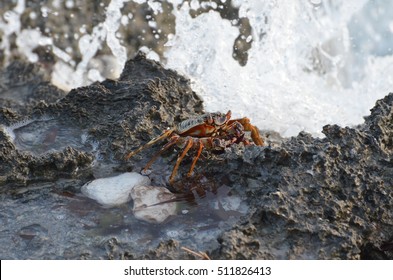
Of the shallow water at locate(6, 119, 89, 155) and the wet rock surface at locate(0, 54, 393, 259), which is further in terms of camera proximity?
the shallow water at locate(6, 119, 89, 155)

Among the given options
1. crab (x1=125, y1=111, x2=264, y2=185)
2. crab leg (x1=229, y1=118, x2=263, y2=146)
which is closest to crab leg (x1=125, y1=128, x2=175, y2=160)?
crab (x1=125, y1=111, x2=264, y2=185)

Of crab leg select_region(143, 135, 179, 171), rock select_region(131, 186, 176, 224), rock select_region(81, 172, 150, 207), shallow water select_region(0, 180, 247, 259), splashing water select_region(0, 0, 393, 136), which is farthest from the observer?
splashing water select_region(0, 0, 393, 136)

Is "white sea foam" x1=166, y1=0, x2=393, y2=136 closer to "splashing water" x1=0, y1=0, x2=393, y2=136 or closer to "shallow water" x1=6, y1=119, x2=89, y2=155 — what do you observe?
"splashing water" x1=0, y1=0, x2=393, y2=136

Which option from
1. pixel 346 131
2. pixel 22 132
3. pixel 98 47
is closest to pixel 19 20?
pixel 98 47

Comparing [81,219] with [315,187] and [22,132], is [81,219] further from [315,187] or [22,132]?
[315,187]

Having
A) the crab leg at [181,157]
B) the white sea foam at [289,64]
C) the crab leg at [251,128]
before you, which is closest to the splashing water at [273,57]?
the white sea foam at [289,64]

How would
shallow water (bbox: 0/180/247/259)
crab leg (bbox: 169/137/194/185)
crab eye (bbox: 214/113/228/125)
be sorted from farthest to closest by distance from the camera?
crab eye (bbox: 214/113/228/125) < crab leg (bbox: 169/137/194/185) < shallow water (bbox: 0/180/247/259)
